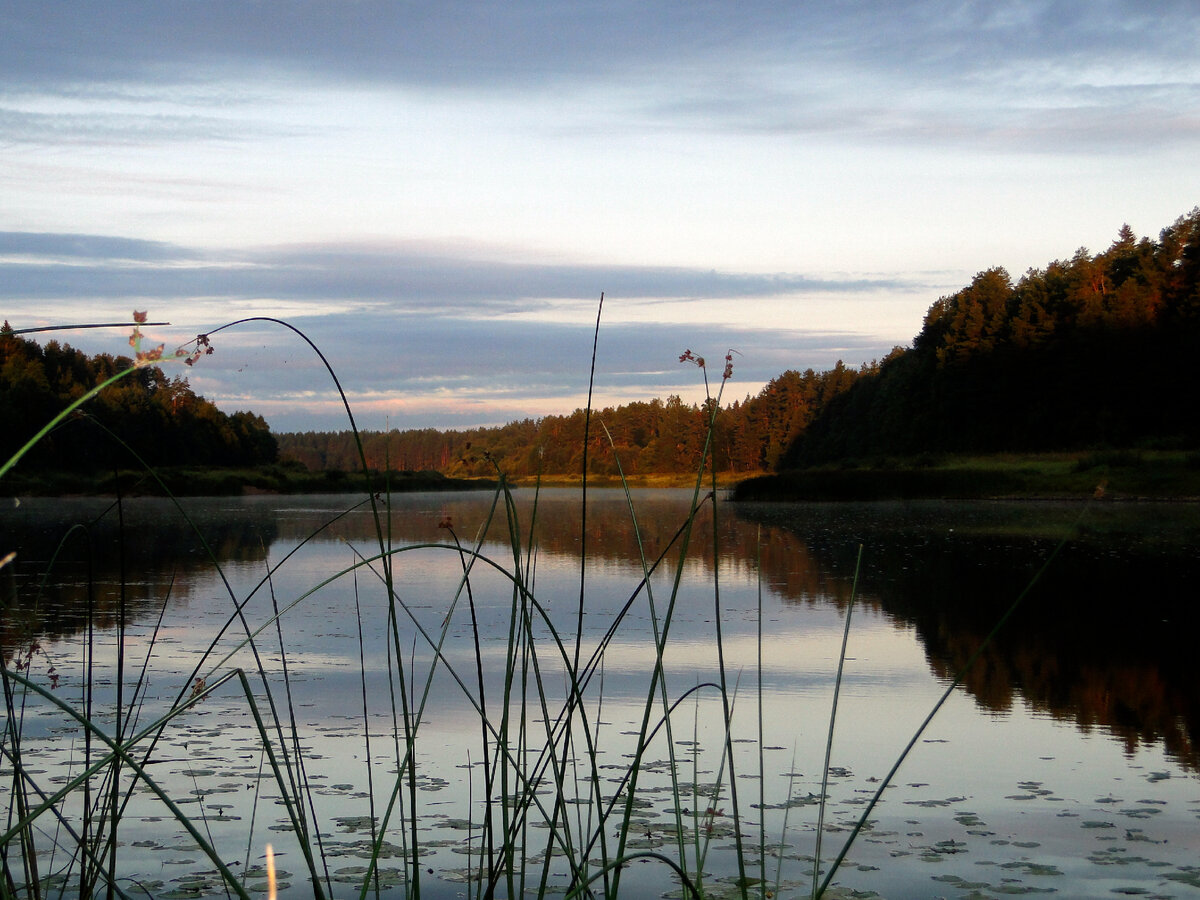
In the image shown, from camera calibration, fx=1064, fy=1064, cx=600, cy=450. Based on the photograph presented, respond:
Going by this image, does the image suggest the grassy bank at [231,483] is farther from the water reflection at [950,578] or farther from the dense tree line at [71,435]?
the water reflection at [950,578]

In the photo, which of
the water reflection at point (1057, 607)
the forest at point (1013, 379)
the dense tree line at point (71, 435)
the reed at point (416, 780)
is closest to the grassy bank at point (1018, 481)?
the forest at point (1013, 379)

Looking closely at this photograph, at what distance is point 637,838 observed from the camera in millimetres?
3533

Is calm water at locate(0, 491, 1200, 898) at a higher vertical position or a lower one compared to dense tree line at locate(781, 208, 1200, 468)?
lower

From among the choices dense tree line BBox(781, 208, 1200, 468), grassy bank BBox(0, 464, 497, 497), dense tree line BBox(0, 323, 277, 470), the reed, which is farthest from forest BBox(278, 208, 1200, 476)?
the reed

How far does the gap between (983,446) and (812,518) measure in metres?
29.9

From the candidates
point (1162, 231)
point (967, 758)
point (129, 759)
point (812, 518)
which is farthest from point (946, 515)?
point (1162, 231)

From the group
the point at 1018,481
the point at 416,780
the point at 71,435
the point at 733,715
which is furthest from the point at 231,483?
the point at 416,780

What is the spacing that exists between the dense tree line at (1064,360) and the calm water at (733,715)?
1425 inches

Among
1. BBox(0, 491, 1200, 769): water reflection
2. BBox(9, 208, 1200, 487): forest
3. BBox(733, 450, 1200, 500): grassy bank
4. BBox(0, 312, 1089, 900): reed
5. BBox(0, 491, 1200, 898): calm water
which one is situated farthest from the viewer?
BBox(9, 208, 1200, 487): forest

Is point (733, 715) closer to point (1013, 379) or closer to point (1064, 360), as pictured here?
point (1064, 360)

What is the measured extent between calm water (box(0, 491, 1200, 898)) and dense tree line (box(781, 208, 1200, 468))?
36196 mm

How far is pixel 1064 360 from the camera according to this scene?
159 feet

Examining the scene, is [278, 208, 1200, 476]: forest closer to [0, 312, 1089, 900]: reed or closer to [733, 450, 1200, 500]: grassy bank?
[733, 450, 1200, 500]: grassy bank

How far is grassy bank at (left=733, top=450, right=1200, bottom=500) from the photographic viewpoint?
1219 inches
